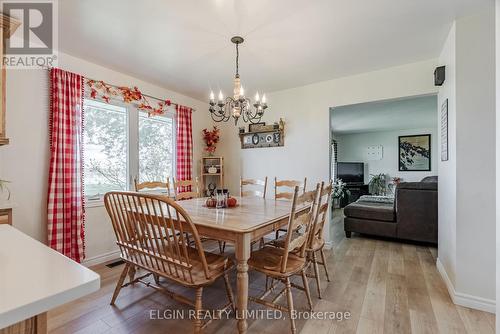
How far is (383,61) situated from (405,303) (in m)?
2.49

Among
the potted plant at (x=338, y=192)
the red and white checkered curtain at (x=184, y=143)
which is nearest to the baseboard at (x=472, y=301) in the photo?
the red and white checkered curtain at (x=184, y=143)

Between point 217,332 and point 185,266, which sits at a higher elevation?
point 185,266

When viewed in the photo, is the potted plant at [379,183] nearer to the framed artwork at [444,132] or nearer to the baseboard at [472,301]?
the framed artwork at [444,132]

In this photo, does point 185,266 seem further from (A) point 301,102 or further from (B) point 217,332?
(A) point 301,102

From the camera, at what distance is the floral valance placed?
2758mm

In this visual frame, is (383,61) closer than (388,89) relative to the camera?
Yes

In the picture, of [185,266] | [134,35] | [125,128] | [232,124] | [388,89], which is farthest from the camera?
[232,124]

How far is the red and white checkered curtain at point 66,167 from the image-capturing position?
2.38m

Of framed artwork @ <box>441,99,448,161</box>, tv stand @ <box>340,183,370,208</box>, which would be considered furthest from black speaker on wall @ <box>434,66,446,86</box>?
tv stand @ <box>340,183,370,208</box>

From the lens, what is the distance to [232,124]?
14.0 ft

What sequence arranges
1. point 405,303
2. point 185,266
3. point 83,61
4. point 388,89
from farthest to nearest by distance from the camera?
1. point 388,89
2. point 83,61
3. point 405,303
4. point 185,266

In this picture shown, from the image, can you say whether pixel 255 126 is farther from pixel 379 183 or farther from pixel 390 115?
pixel 379 183

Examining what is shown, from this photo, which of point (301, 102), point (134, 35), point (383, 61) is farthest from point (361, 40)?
point (134, 35)

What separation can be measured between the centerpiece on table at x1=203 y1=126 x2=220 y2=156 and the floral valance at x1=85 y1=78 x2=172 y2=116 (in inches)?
32.6
